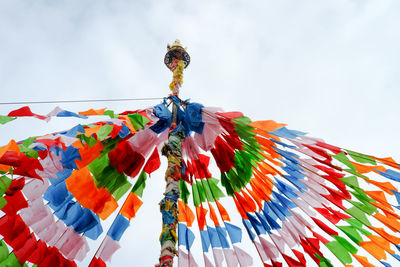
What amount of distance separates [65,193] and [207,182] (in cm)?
238

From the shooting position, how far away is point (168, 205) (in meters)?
4.27

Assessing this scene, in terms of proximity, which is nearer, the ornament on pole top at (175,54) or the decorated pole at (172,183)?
the decorated pole at (172,183)

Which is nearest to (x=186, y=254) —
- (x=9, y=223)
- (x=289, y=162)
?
(x=289, y=162)

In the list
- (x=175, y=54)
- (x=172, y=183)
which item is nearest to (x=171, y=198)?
(x=172, y=183)

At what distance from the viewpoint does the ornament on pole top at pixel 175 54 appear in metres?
6.76

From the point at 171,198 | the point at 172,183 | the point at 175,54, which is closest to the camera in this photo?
the point at 171,198

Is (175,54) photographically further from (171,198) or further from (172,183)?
(171,198)

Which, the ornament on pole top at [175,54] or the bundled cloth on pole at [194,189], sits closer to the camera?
the bundled cloth on pole at [194,189]

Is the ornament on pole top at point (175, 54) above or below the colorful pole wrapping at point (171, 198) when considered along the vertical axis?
above

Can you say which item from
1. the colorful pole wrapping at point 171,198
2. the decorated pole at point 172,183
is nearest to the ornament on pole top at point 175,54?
the decorated pole at point 172,183

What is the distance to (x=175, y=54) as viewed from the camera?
266 inches

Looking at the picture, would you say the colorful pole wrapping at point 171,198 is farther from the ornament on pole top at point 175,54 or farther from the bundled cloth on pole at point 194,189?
the ornament on pole top at point 175,54

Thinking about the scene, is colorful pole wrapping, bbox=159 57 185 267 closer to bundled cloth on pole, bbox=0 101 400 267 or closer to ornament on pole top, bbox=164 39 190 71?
bundled cloth on pole, bbox=0 101 400 267

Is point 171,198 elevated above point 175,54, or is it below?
below
